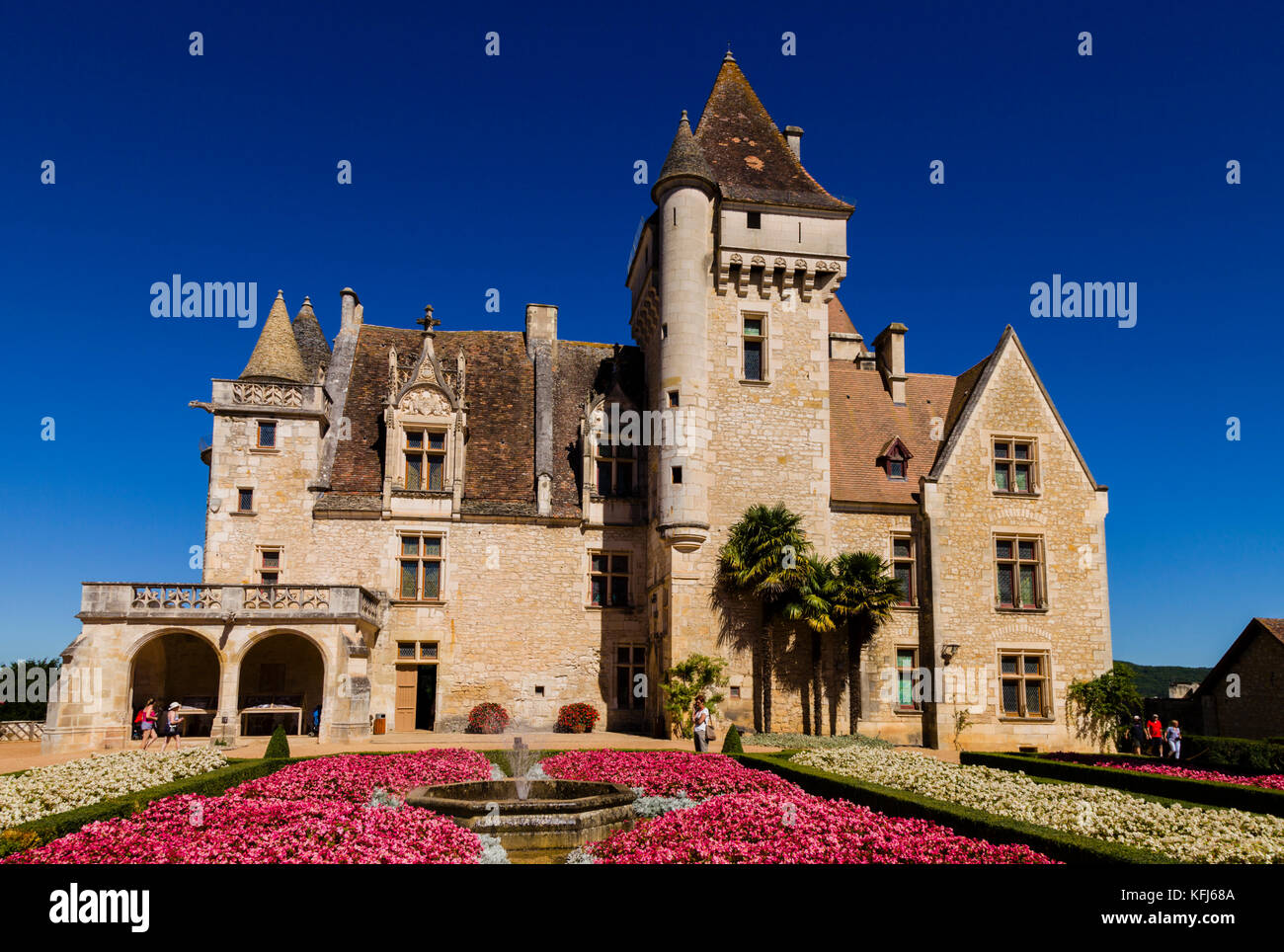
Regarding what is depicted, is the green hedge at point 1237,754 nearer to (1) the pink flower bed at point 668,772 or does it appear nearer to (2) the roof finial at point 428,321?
(1) the pink flower bed at point 668,772

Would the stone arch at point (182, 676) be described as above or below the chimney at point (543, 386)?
below

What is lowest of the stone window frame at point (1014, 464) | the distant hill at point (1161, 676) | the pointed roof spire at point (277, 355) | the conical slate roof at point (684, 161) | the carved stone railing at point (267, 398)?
the distant hill at point (1161, 676)

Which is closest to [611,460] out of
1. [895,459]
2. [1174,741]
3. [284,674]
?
[895,459]

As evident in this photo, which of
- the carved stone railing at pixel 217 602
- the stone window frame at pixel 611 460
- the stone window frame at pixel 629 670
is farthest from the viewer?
the stone window frame at pixel 611 460

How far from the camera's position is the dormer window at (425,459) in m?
30.3

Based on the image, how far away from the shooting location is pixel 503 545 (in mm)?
30000

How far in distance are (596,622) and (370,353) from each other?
39.4 ft

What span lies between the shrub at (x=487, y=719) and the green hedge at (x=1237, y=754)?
17.5m

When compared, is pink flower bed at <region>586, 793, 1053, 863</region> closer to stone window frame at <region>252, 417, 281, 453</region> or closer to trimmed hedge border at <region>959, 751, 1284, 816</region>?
trimmed hedge border at <region>959, 751, 1284, 816</region>

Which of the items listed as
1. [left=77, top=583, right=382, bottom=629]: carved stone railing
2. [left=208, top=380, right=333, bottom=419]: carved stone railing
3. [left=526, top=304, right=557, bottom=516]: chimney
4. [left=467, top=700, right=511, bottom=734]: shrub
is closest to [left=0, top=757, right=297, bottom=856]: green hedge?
[left=77, top=583, right=382, bottom=629]: carved stone railing

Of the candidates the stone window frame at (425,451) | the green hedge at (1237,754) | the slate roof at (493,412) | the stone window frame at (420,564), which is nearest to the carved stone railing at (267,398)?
the slate roof at (493,412)

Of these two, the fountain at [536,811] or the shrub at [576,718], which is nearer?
the fountain at [536,811]
